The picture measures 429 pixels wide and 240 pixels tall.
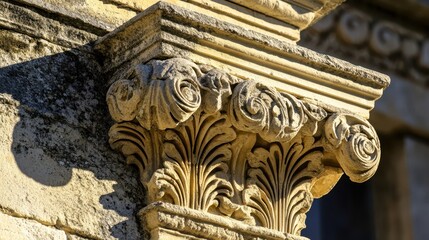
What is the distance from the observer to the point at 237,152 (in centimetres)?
404

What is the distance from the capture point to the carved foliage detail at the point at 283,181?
13.3 feet

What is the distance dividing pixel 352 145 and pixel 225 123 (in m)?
0.32

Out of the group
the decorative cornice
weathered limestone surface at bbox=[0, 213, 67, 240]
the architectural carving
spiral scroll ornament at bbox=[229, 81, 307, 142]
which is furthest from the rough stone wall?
the architectural carving

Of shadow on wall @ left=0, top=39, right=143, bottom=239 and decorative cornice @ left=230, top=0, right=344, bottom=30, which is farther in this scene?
decorative cornice @ left=230, top=0, right=344, bottom=30

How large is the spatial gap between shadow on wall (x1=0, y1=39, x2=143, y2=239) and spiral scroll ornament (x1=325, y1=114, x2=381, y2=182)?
0.49m

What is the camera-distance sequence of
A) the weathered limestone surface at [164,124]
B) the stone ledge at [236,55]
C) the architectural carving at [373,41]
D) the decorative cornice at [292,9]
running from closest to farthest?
1. the weathered limestone surface at [164,124]
2. the stone ledge at [236,55]
3. the decorative cornice at [292,9]
4. the architectural carving at [373,41]

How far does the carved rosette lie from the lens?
3896mm

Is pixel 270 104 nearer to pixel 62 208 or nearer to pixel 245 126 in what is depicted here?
pixel 245 126

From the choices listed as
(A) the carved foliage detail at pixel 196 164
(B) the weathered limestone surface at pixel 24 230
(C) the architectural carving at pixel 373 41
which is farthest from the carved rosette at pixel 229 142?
(C) the architectural carving at pixel 373 41

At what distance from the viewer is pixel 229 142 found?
4.03 metres

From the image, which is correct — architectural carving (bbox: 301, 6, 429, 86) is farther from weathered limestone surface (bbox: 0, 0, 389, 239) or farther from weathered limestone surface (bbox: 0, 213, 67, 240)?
weathered limestone surface (bbox: 0, 213, 67, 240)

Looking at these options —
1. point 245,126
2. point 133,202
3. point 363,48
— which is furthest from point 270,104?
point 363,48

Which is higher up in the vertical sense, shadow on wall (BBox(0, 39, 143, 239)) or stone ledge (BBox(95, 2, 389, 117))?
stone ledge (BBox(95, 2, 389, 117))

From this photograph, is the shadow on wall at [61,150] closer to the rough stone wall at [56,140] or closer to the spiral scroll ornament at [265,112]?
the rough stone wall at [56,140]
